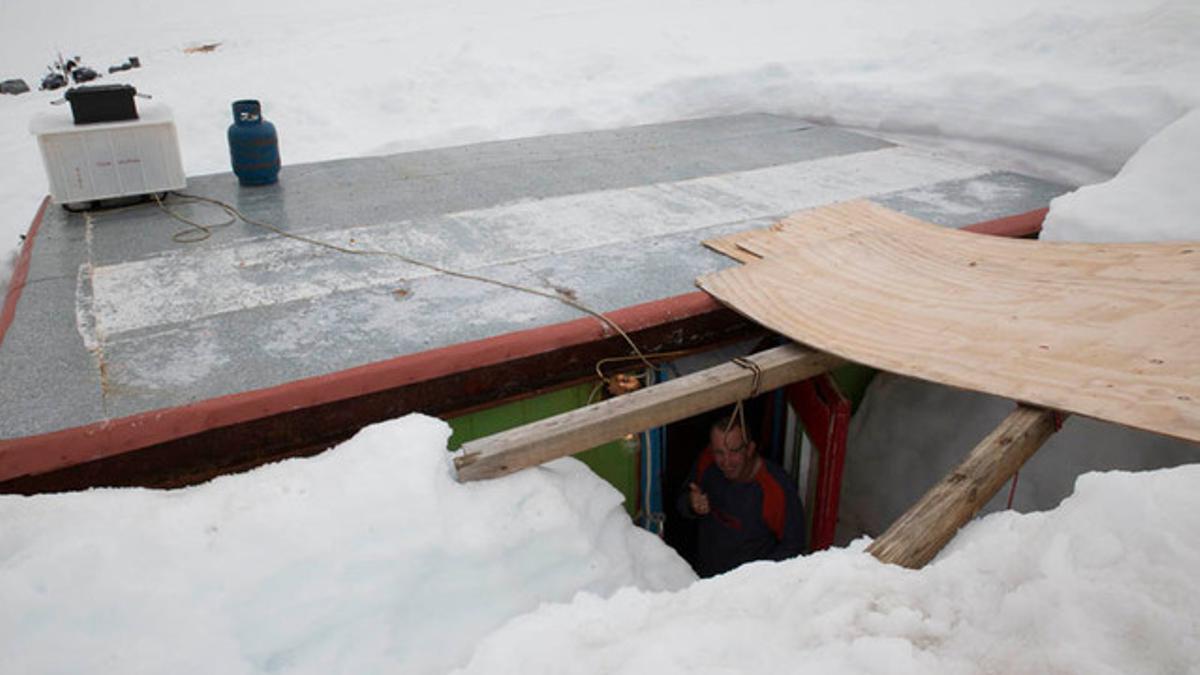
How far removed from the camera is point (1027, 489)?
3.99 metres

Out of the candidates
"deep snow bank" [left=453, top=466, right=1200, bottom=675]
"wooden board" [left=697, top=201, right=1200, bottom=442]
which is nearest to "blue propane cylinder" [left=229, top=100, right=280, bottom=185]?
"wooden board" [left=697, top=201, right=1200, bottom=442]

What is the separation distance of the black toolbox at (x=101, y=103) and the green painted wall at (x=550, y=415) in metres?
3.03

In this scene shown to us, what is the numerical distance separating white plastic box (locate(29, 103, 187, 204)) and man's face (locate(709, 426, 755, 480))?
366cm

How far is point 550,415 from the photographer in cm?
364

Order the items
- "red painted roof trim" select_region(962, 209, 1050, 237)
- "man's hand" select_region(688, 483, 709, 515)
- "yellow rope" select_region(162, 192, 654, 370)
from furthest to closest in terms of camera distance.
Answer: "red painted roof trim" select_region(962, 209, 1050, 237)
"man's hand" select_region(688, 483, 709, 515)
"yellow rope" select_region(162, 192, 654, 370)

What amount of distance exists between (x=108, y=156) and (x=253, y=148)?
85 centimetres

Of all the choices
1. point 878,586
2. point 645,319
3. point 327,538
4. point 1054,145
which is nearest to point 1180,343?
point 878,586

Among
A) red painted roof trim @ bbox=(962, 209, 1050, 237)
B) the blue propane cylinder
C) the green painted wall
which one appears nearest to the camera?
the green painted wall

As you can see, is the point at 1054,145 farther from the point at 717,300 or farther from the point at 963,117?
the point at 717,300

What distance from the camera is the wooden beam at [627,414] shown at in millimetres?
2654

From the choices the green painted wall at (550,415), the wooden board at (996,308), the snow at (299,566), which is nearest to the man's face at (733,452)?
the green painted wall at (550,415)

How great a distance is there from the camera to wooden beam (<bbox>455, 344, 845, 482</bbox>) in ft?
8.71

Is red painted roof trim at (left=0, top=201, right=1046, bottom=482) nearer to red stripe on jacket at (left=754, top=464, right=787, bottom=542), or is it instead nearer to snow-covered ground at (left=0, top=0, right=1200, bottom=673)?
snow-covered ground at (left=0, top=0, right=1200, bottom=673)

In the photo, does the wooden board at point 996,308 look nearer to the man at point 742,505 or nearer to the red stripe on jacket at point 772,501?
the man at point 742,505
